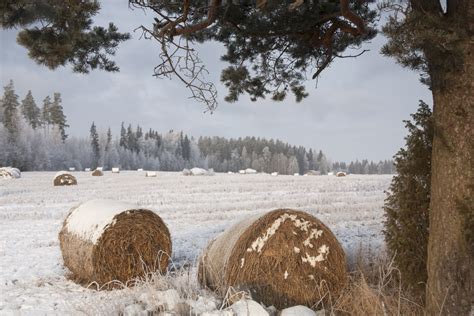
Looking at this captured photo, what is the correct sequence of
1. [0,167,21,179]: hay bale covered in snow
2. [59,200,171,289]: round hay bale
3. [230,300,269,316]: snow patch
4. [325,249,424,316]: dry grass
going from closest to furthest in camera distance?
[230,300,269,316]: snow patch, [325,249,424,316]: dry grass, [59,200,171,289]: round hay bale, [0,167,21,179]: hay bale covered in snow

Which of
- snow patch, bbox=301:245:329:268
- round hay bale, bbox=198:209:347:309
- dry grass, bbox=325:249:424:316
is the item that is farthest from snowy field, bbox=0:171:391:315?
snow patch, bbox=301:245:329:268

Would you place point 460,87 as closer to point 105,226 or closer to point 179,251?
point 105,226

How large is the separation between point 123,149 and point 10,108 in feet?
95.1

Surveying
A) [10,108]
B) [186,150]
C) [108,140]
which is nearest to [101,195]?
[10,108]

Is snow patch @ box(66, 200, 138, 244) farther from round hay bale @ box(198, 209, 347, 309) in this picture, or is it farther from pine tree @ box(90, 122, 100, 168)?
pine tree @ box(90, 122, 100, 168)

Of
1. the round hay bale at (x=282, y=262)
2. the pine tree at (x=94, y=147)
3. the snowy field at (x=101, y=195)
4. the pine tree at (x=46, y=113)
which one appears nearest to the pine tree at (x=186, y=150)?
the pine tree at (x=94, y=147)

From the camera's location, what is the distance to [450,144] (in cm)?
487

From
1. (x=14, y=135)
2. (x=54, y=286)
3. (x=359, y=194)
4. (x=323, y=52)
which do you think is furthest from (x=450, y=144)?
(x=14, y=135)

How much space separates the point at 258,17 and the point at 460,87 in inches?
125

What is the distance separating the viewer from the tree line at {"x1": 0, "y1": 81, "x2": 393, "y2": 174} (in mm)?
71175

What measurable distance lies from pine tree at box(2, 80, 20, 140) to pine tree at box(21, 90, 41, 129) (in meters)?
15.2

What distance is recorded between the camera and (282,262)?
5922 mm

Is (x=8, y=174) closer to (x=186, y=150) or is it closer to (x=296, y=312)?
(x=296, y=312)

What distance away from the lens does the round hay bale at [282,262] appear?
5.82 m
